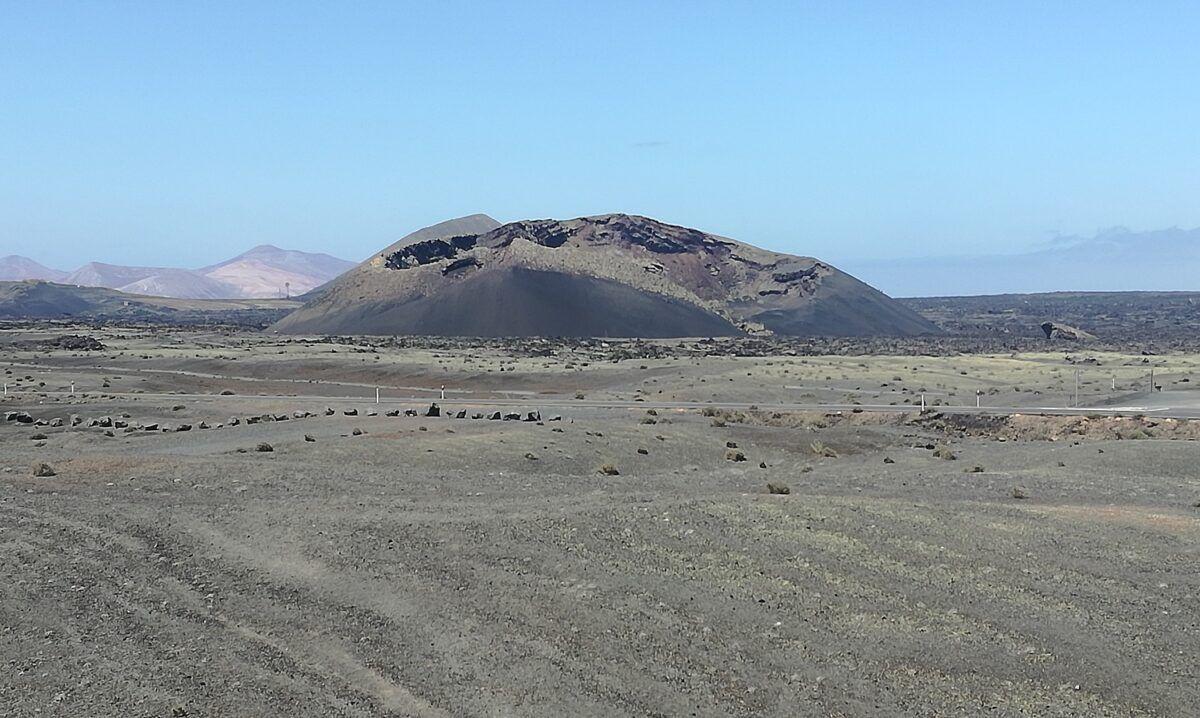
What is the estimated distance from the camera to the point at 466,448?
2622 cm

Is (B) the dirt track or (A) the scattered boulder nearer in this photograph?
(B) the dirt track

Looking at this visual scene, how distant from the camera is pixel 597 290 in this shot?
13450cm

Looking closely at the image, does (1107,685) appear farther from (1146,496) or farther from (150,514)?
(150,514)

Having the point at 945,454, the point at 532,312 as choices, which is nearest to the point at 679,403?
the point at 945,454

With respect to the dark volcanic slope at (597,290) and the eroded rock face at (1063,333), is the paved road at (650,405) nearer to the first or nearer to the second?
the dark volcanic slope at (597,290)

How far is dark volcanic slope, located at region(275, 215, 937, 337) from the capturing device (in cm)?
12656

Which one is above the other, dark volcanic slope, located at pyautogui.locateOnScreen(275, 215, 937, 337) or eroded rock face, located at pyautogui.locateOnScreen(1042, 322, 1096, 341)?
dark volcanic slope, located at pyautogui.locateOnScreen(275, 215, 937, 337)

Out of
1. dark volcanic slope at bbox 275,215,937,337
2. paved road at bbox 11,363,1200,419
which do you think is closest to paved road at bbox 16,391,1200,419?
paved road at bbox 11,363,1200,419

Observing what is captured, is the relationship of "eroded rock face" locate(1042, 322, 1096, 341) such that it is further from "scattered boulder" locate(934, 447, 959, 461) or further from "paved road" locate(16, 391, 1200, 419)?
"scattered boulder" locate(934, 447, 959, 461)

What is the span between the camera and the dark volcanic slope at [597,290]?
415ft

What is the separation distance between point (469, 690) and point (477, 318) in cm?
11639

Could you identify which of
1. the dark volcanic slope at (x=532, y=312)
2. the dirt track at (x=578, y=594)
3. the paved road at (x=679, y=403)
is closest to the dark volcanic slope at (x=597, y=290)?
the dark volcanic slope at (x=532, y=312)

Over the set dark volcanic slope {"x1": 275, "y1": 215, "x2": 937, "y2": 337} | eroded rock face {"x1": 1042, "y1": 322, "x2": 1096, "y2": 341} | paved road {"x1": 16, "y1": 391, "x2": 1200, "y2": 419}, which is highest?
dark volcanic slope {"x1": 275, "y1": 215, "x2": 937, "y2": 337}

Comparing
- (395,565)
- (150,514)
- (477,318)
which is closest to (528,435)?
(150,514)
